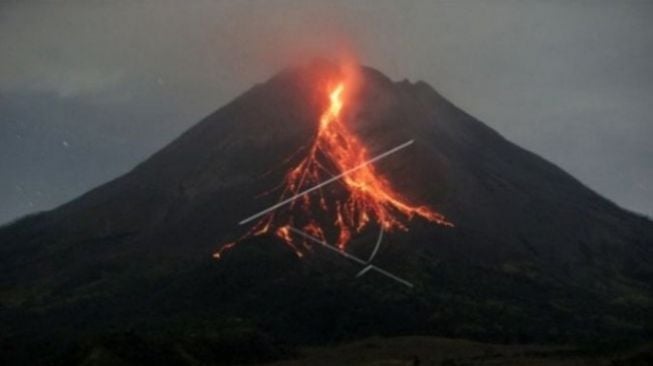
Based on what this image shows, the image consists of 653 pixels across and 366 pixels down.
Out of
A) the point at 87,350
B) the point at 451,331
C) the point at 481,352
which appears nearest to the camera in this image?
the point at 87,350

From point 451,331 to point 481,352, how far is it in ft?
63.8

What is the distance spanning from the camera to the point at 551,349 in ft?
574

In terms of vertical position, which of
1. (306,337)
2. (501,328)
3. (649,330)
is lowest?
(649,330)

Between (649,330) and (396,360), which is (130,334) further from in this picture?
(649,330)

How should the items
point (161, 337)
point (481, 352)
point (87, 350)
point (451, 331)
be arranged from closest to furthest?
point (87, 350) < point (161, 337) < point (481, 352) < point (451, 331)

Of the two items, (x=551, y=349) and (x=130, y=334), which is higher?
(x=130, y=334)

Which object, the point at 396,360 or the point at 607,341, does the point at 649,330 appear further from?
the point at 396,360

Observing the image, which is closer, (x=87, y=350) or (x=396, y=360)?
(x=87, y=350)

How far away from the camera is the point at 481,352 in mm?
173125

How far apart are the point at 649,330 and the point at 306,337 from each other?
63418 mm

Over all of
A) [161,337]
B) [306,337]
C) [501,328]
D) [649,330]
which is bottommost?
[649,330]

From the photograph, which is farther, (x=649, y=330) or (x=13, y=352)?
(x=649, y=330)

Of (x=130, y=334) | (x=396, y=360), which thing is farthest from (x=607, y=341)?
(x=130, y=334)

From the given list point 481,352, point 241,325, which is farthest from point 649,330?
point 241,325
